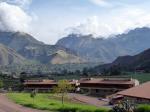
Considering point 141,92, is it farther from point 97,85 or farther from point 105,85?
point 97,85

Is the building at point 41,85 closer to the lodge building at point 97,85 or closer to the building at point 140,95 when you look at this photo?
the lodge building at point 97,85

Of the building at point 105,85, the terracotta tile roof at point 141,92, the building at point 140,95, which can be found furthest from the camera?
the building at point 105,85

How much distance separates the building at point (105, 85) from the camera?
470 feet

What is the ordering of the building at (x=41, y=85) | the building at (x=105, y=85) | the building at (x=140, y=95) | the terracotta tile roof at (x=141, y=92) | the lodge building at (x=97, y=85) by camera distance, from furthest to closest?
1. the building at (x=41, y=85)
2. the lodge building at (x=97, y=85)
3. the building at (x=105, y=85)
4. the terracotta tile roof at (x=141, y=92)
5. the building at (x=140, y=95)

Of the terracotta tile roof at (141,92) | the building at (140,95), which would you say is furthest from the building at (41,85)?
the building at (140,95)

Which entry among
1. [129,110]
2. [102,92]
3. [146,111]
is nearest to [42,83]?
[102,92]

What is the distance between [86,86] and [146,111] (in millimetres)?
110633

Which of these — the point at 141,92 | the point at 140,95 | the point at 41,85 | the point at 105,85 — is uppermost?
the point at 41,85

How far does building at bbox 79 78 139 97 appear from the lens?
14331 cm

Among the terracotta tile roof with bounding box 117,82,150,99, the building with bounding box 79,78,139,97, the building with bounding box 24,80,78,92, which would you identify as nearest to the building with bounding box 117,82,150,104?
the terracotta tile roof with bounding box 117,82,150,99

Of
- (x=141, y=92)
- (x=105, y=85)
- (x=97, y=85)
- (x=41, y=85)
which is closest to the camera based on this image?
(x=141, y=92)

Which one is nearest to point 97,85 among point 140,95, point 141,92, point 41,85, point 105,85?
point 105,85

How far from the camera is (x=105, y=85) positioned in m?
153

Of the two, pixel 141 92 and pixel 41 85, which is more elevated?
pixel 41 85
